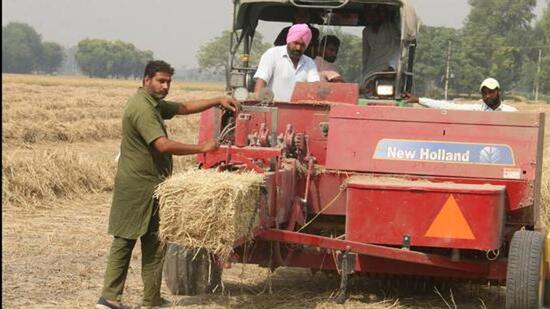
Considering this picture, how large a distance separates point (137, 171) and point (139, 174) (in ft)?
0.08

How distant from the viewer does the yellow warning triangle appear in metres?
5.83

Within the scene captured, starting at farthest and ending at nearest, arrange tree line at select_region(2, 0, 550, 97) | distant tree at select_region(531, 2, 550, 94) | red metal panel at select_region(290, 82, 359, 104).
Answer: distant tree at select_region(531, 2, 550, 94) < tree line at select_region(2, 0, 550, 97) < red metal panel at select_region(290, 82, 359, 104)

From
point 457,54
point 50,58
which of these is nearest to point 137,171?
point 457,54

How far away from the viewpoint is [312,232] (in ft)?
23.3

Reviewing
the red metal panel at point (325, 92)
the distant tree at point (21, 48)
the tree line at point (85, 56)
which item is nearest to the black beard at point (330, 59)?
the red metal panel at point (325, 92)

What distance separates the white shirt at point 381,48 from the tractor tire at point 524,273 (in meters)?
3.05

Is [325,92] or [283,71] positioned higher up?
[283,71]

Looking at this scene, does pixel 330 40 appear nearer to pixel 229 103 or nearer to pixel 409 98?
pixel 409 98

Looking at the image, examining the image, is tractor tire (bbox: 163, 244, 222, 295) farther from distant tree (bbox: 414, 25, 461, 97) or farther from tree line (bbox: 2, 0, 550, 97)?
distant tree (bbox: 414, 25, 461, 97)

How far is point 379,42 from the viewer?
29.3ft

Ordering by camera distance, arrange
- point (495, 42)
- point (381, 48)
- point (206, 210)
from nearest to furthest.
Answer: point (206, 210), point (381, 48), point (495, 42)

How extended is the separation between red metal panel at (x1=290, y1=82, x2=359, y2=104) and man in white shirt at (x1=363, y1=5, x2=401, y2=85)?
4.65ft

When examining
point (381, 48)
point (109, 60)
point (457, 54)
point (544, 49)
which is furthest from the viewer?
point (109, 60)

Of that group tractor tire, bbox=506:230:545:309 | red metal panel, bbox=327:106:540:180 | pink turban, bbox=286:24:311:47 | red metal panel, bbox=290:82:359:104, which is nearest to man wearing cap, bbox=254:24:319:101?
pink turban, bbox=286:24:311:47
